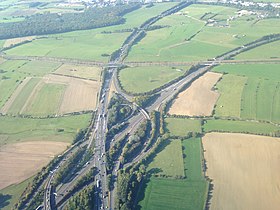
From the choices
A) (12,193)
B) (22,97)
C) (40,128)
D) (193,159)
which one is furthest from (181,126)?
(22,97)

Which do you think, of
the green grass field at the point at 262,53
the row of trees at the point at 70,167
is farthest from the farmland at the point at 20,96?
the green grass field at the point at 262,53

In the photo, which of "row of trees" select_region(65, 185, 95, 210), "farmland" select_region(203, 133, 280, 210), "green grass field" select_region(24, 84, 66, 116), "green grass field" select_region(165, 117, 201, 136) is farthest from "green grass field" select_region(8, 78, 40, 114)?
"farmland" select_region(203, 133, 280, 210)

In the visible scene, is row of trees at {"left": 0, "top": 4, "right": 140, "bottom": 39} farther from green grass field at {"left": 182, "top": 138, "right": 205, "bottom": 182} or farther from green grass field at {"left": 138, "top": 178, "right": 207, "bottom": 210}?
green grass field at {"left": 138, "top": 178, "right": 207, "bottom": 210}

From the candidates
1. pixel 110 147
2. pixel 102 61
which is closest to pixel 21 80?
pixel 102 61

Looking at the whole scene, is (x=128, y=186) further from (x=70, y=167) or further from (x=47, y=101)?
(x=47, y=101)

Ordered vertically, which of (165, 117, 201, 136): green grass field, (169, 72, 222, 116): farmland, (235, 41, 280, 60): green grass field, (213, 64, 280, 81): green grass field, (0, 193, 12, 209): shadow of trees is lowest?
(0, 193, 12, 209): shadow of trees

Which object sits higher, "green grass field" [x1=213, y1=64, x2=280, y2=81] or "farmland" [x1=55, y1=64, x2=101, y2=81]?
"green grass field" [x1=213, y1=64, x2=280, y2=81]

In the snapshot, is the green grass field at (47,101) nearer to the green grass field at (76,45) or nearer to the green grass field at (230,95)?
the green grass field at (76,45)
